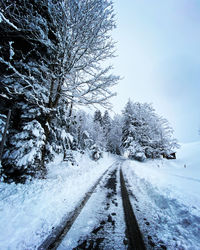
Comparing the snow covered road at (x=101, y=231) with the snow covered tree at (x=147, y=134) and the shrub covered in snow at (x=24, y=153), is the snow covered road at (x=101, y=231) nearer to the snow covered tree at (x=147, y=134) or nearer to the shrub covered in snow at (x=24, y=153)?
the shrub covered in snow at (x=24, y=153)

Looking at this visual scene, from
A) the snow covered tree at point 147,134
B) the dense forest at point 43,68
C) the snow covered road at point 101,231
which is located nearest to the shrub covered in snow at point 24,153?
the dense forest at point 43,68

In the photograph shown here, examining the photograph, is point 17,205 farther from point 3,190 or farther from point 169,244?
point 169,244

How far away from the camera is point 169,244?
7.00ft

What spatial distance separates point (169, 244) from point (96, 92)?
18.1 feet

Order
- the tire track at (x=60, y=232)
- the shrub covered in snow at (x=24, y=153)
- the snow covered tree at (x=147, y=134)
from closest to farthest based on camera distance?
1. the tire track at (x=60, y=232)
2. the shrub covered in snow at (x=24, y=153)
3. the snow covered tree at (x=147, y=134)

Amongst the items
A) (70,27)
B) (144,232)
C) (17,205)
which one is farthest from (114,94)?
(17,205)

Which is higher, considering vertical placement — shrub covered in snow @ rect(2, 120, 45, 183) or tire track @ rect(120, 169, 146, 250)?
shrub covered in snow @ rect(2, 120, 45, 183)

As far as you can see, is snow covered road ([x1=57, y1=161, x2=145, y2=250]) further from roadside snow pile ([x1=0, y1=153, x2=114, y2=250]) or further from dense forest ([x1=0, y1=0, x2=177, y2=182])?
dense forest ([x1=0, y1=0, x2=177, y2=182])

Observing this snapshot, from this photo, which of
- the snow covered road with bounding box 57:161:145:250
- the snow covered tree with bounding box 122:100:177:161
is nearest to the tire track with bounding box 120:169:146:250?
the snow covered road with bounding box 57:161:145:250

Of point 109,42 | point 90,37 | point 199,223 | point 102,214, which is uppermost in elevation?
point 109,42

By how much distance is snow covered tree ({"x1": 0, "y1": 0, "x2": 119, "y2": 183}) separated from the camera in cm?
448

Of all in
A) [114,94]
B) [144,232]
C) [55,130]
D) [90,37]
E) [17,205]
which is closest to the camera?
[144,232]

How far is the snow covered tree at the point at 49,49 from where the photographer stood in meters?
4.48

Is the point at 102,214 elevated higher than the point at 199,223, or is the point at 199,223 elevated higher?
the point at 199,223
